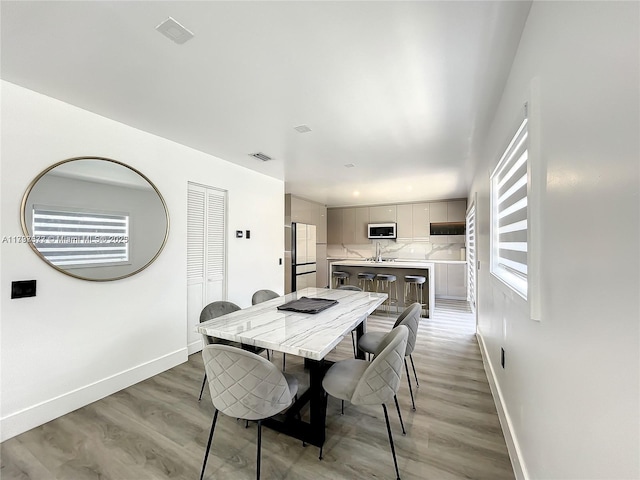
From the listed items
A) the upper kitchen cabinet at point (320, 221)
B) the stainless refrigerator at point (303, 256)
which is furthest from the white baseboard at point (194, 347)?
the upper kitchen cabinet at point (320, 221)

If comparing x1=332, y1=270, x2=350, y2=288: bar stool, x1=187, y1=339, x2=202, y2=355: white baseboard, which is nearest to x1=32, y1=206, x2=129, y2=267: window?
x1=187, y1=339, x2=202, y2=355: white baseboard

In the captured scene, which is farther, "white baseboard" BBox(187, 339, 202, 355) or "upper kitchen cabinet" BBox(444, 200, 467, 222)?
"upper kitchen cabinet" BBox(444, 200, 467, 222)

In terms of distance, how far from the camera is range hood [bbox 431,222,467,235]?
6.63 meters

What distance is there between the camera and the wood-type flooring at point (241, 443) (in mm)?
1629

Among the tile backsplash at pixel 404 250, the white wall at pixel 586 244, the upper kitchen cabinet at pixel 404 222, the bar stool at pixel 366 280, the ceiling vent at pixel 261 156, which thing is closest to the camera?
the white wall at pixel 586 244

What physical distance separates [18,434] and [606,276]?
338 centimetres

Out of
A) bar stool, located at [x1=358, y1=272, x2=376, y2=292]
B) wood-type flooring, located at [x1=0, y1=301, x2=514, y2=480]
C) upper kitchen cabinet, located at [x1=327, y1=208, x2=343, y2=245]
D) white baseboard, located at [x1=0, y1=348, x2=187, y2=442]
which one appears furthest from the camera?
upper kitchen cabinet, located at [x1=327, y1=208, x2=343, y2=245]

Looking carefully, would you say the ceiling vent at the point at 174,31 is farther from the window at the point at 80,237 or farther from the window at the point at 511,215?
the window at the point at 511,215

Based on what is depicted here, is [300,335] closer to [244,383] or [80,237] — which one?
[244,383]

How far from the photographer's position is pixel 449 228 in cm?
672

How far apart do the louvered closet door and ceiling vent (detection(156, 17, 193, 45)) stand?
2.07 meters

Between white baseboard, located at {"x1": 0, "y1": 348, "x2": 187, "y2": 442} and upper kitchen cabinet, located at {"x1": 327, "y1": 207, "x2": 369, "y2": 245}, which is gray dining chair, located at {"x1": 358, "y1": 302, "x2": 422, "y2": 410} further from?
upper kitchen cabinet, located at {"x1": 327, "y1": 207, "x2": 369, "y2": 245}

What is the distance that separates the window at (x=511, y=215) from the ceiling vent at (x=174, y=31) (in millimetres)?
1859

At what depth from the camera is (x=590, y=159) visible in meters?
0.80
